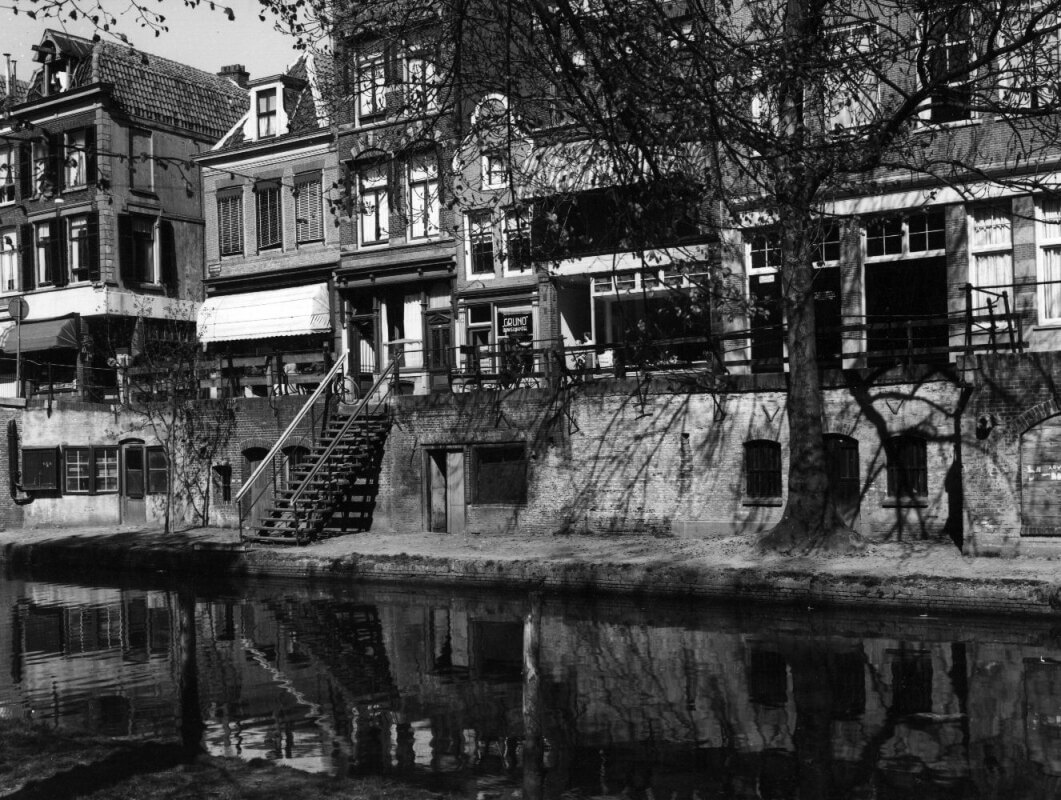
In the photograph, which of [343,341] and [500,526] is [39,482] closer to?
[343,341]

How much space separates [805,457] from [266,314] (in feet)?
61.4

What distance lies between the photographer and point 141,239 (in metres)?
38.2

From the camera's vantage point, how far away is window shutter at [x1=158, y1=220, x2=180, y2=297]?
127ft

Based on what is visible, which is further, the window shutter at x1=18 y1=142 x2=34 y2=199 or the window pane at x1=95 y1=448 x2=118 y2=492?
the window shutter at x1=18 y1=142 x2=34 y2=199

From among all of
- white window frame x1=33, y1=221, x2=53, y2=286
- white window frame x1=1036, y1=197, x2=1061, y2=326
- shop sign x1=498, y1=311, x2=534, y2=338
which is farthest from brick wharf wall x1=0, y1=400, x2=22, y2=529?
white window frame x1=1036, y1=197, x2=1061, y2=326

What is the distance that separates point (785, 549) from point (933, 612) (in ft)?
11.1

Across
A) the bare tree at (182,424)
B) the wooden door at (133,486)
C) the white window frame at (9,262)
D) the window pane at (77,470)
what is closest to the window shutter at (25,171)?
the white window frame at (9,262)

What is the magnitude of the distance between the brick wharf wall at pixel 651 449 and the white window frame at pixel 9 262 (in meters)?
18.7

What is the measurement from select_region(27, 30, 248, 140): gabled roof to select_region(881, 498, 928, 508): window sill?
26.2 m

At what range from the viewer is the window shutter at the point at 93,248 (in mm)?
37094

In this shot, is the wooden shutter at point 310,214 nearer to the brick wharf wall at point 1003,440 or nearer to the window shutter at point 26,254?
the window shutter at point 26,254

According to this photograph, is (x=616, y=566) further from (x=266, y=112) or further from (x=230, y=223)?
(x=266, y=112)

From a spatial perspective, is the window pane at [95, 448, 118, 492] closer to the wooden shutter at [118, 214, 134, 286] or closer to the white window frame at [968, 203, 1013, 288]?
the wooden shutter at [118, 214, 134, 286]

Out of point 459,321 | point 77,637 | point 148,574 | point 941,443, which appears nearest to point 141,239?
point 459,321
